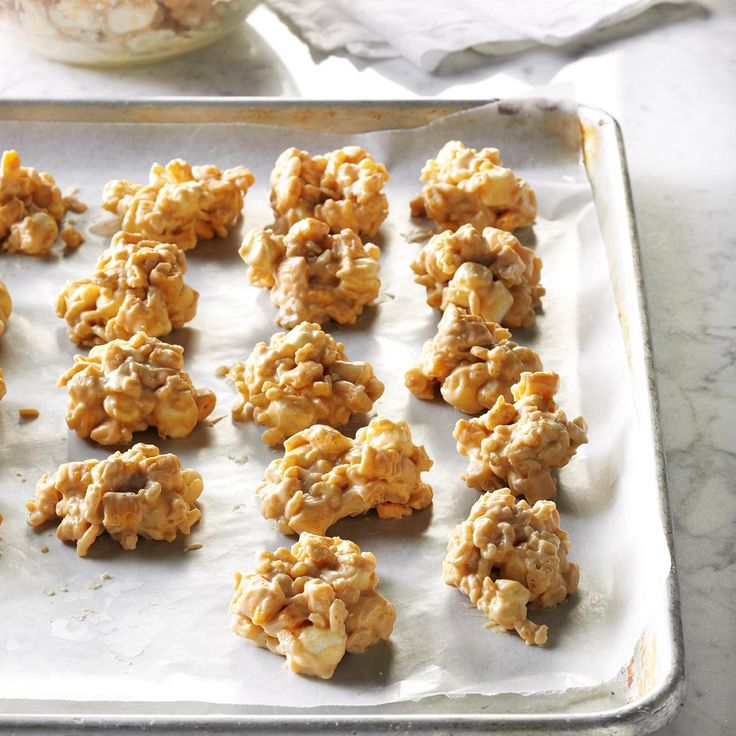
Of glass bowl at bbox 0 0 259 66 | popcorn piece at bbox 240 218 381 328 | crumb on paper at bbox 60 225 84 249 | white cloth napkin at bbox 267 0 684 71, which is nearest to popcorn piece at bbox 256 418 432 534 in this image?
popcorn piece at bbox 240 218 381 328

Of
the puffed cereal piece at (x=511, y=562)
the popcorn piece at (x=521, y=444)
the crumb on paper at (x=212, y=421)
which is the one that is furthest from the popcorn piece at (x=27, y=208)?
the puffed cereal piece at (x=511, y=562)

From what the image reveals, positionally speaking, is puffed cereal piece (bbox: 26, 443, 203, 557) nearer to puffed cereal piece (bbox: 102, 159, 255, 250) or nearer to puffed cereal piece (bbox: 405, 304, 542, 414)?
puffed cereal piece (bbox: 405, 304, 542, 414)

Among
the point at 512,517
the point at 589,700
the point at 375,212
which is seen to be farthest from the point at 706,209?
the point at 589,700

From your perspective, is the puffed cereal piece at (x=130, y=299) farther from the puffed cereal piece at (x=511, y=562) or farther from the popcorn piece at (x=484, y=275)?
the puffed cereal piece at (x=511, y=562)

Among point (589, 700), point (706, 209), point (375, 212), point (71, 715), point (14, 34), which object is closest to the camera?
point (71, 715)

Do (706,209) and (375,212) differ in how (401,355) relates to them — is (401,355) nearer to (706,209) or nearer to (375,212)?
(375,212)

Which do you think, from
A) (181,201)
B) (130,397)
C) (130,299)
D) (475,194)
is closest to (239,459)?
(130,397)
